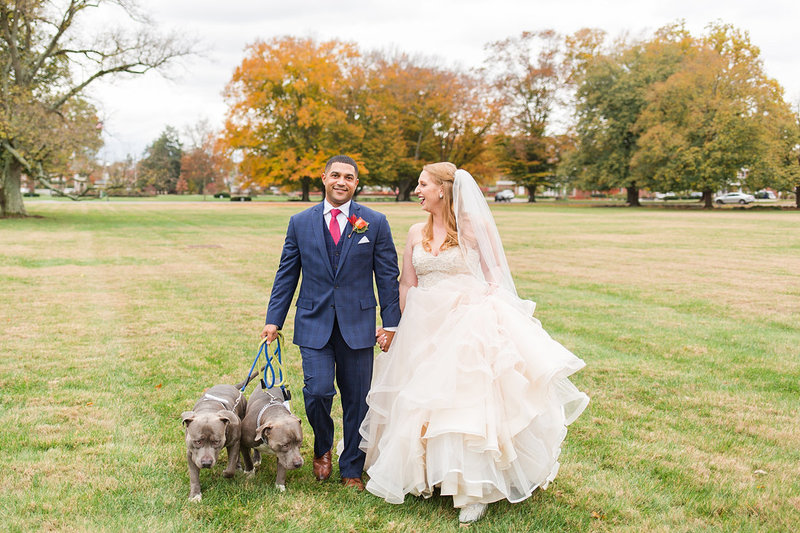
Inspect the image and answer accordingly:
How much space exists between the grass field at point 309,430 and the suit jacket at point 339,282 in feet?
3.56

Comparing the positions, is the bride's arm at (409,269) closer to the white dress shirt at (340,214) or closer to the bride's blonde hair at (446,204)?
the bride's blonde hair at (446,204)

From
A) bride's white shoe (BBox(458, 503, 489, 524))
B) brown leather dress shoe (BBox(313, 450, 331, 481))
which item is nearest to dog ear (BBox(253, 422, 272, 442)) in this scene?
brown leather dress shoe (BBox(313, 450, 331, 481))

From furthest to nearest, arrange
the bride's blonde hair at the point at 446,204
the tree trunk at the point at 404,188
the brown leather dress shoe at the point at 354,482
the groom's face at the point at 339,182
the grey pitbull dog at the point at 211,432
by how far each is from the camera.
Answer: the tree trunk at the point at 404,188 < the bride's blonde hair at the point at 446,204 < the brown leather dress shoe at the point at 354,482 < the groom's face at the point at 339,182 < the grey pitbull dog at the point at 211,432

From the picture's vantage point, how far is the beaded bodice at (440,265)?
166 inches

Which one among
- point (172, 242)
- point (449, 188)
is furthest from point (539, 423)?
point (172, 242)

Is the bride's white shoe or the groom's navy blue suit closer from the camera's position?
the bride's white shoe

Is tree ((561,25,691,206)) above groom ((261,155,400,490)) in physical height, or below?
above

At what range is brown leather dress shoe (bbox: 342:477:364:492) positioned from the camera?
4156 mm

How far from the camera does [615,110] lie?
54.2m

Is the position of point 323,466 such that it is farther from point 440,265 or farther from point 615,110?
point 615,110

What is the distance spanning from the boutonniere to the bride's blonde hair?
0.46 meters

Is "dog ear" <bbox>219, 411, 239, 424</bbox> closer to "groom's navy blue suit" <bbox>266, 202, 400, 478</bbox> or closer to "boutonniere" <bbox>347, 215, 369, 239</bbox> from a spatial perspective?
"groom's navy blue suit" <bbox>266, 202, 400, 478</bbox>

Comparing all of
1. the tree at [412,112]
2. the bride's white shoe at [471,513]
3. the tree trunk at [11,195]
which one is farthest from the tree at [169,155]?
the bride's white shoe at [471,513]

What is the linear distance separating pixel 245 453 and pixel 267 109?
5130 cm
